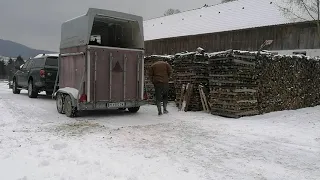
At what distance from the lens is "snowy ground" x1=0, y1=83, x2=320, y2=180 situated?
16.6 feet

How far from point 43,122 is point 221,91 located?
570 cm

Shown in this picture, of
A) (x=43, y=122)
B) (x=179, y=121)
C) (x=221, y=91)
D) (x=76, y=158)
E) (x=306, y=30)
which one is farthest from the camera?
(x=306, y=30)

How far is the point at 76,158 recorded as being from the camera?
220 inches

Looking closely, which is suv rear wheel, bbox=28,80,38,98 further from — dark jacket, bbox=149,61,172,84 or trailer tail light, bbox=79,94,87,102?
dark jacket, bbox=149,61,172,84

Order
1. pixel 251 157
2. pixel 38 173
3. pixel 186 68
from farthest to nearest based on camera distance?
pixel 186 68 < pixel 251 157 < pixel 38 173

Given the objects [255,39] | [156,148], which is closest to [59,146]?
[156,148]

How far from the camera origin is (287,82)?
501 inches

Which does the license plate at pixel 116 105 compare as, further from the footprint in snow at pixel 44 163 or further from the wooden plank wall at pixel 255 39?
the wooden plank wall at pixel 255 39

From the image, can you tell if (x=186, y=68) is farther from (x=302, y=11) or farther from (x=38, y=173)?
(x=302, y=11)

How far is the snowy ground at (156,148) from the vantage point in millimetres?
5070

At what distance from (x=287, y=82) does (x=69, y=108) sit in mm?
8274

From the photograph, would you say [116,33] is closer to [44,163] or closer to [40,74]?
[40,74]

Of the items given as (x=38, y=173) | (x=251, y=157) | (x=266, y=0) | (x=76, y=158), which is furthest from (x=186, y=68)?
(x=266, y=0)

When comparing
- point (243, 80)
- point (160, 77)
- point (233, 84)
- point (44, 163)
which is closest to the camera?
point (44, 163)
